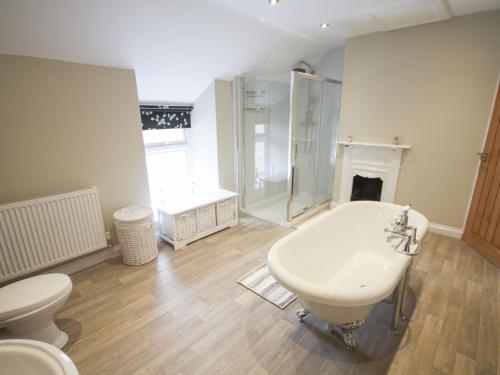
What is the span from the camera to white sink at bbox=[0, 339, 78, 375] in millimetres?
1050

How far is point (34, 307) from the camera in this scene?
4.98ft

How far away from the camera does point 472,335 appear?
5.70 ft

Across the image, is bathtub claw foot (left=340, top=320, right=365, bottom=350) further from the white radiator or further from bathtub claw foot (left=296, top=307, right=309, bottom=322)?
the white radiator

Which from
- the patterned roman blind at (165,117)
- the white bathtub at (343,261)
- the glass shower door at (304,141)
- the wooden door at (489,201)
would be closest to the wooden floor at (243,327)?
the wooden door at (489,201)

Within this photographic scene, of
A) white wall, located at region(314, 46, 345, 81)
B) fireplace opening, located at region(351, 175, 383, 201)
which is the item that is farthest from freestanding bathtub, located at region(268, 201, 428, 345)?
white wall, located at region(314, 46, 345, 81)

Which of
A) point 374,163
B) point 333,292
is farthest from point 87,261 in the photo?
point 374,163

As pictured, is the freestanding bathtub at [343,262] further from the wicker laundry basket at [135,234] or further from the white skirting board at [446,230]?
the wicker laundry basket at [135,234]

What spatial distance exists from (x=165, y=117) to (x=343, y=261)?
2637 millimetres

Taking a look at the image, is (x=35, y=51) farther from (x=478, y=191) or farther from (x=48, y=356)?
(x=478, y=191)

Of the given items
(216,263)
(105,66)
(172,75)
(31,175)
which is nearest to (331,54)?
(172,75)

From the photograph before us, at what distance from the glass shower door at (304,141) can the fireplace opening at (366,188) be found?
58 cm

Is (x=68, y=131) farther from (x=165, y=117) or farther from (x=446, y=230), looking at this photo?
(x=446, y=230)

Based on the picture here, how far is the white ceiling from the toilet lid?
5.46 feet

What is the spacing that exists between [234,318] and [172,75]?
249cm
